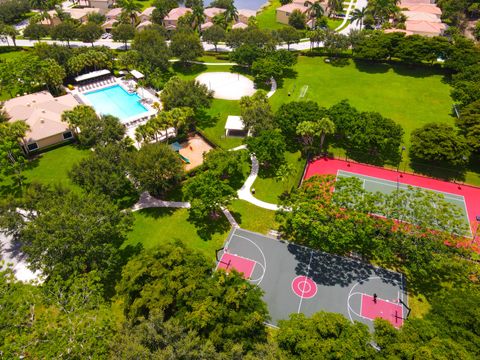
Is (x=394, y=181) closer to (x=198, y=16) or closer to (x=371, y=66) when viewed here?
(x=371, y=66)

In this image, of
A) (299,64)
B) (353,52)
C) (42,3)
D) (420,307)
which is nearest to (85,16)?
(42,3)

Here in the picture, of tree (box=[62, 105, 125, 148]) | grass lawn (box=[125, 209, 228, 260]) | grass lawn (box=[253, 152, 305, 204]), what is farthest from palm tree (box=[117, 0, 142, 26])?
grass lawn (box=[125, 209, 228, 260])

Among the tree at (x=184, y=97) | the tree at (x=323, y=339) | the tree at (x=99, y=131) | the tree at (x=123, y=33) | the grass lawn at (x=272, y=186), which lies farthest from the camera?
the tree at (x=123, y=33)

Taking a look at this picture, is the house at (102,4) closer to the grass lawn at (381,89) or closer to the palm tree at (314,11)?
the palm tree at (314,11)

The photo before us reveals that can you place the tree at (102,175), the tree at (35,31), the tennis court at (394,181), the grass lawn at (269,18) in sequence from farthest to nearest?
the grass lawn at (269,18) < the tree at (35,31) < the tennis court at (394,181) < the tree at (102,175)

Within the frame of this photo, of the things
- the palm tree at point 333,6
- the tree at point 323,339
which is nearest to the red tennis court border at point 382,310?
the tree at point 323,339

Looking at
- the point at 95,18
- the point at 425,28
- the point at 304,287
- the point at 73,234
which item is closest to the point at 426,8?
the point at 425,28

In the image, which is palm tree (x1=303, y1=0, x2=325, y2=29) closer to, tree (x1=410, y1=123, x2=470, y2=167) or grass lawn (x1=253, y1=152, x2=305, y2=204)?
tree (x1=410, y1=123, x2=470, y2=167)
